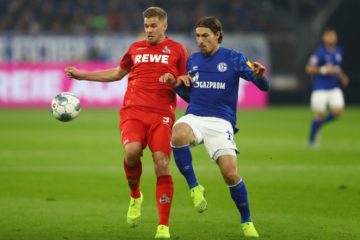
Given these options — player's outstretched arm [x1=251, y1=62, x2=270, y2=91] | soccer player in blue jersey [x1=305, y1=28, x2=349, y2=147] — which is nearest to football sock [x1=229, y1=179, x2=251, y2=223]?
player's outstretched arm [x1=251, y1=62, x2=270, y2=91]

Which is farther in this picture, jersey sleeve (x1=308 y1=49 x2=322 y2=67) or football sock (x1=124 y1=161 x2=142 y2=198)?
jersey sleeve (x1=308 y1=49 x2=322 y2=67)

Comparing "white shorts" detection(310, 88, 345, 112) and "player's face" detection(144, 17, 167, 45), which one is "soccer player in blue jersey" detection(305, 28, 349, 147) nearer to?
"white shorts" detection(310, 88, 345, 112)

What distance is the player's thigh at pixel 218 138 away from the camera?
8.38 m

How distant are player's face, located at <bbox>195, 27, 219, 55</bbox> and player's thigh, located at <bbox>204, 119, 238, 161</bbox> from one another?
2.25 ft

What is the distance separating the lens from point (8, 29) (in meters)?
33.8

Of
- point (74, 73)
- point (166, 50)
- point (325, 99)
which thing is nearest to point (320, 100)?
point (325, 99)

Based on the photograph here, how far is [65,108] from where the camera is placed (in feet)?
30.2

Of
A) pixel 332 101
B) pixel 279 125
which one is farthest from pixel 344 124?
pixel 332 101

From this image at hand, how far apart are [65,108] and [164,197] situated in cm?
159

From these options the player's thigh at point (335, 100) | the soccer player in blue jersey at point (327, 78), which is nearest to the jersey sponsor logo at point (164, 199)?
the soccer player in blue jersey at point (327, 78)

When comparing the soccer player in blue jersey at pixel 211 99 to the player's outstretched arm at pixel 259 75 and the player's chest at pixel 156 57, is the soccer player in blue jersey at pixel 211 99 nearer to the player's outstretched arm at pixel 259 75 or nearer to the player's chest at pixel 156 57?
the player's outstretched arm at pixel 259 75

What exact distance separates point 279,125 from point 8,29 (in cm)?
1277

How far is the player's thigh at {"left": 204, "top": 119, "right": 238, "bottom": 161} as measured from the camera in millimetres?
8383

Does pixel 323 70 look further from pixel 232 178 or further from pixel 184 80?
pixel 232 178
